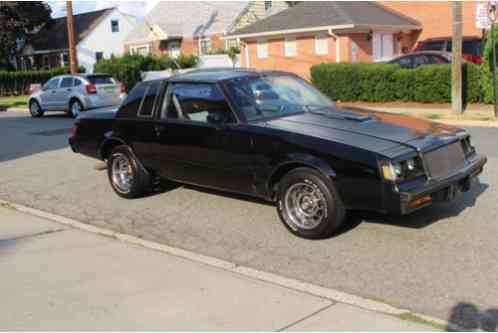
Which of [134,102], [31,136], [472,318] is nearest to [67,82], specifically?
[31,136]

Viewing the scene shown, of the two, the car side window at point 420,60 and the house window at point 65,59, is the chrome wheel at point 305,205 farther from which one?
the house window at point 65,59

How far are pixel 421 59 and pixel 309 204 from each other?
16424 mm

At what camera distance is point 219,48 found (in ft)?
150

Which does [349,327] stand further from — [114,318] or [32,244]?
[32,244]

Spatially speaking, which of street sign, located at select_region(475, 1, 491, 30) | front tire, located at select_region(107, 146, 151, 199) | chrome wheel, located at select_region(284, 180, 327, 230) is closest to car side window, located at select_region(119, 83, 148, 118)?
front tire, located at select_region(107, 146, 151, 199)

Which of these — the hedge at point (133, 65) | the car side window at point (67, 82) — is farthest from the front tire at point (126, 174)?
the hedge at point (133, 65)

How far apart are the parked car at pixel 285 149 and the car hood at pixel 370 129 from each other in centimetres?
1

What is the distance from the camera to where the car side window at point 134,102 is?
7.57 meters

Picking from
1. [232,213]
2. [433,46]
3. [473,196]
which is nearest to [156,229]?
[232,213]

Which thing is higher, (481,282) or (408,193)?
(408,193)

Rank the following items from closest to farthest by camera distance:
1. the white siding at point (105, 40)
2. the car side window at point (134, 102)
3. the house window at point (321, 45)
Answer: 1. the car side window at point (134, 102)
2. the house window at point (321, 45)
3. the white siding at point (105, 40)

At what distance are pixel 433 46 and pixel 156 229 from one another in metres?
20.6

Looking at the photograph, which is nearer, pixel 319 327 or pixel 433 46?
pixel 319 327

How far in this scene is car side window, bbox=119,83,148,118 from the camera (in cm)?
757
